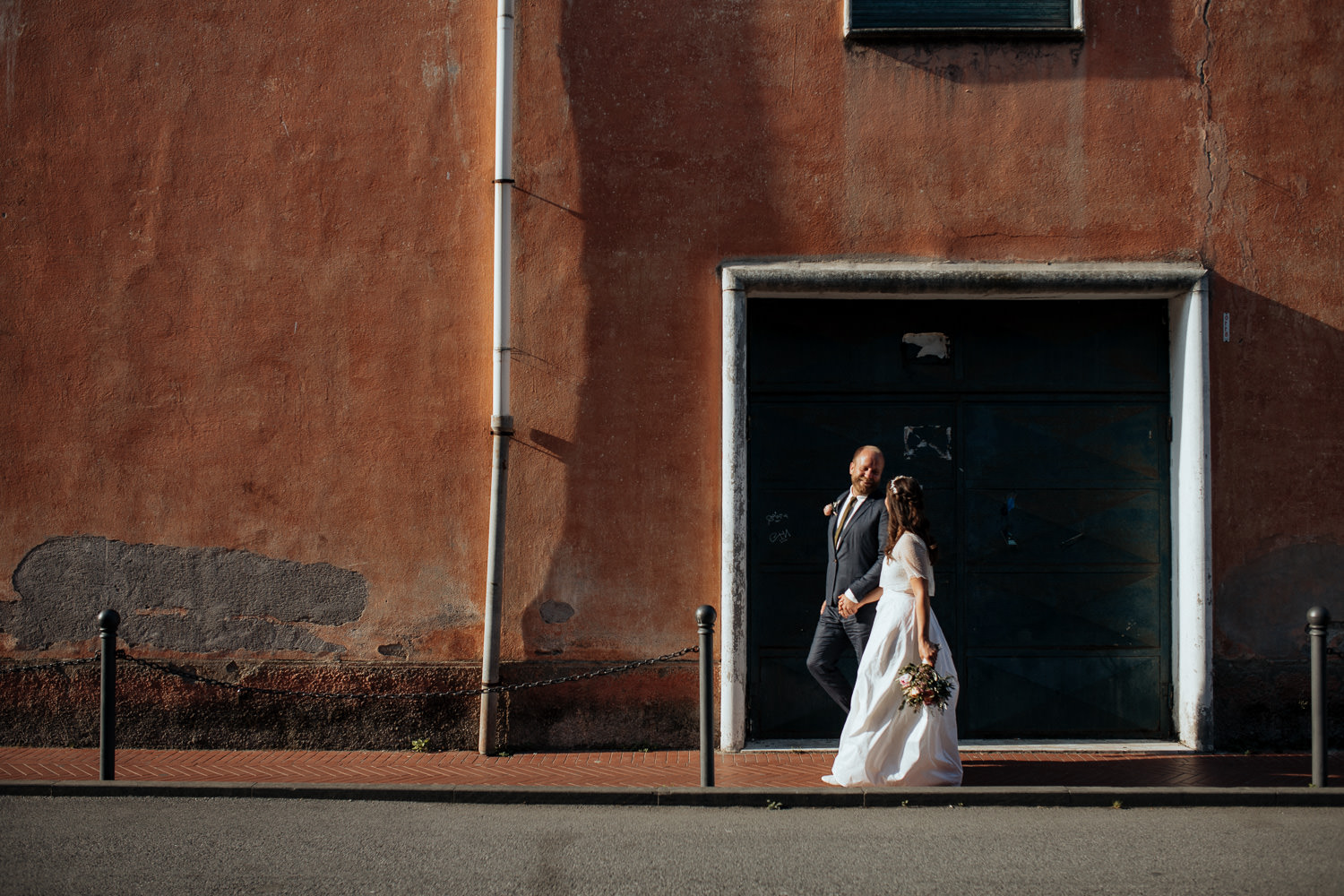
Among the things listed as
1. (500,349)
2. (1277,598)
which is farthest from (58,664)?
(1277,598)

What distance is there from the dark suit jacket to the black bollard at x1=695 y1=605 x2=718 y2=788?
0.99 meters

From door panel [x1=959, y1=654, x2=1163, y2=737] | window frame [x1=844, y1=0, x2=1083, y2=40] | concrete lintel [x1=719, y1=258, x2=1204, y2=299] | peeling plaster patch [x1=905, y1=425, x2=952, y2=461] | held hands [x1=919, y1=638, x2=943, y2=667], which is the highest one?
window frame [x1=844, y1=0, x2=1083, y2=40]

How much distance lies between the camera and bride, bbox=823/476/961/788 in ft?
21.3

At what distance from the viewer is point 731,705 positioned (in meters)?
7.70

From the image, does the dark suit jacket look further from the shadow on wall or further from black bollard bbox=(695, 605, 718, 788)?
the shadow on wall

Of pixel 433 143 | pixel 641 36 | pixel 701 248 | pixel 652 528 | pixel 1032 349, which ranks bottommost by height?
pixel 652 528

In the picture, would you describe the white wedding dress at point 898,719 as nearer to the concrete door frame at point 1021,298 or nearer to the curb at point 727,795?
the curb at point 727,795

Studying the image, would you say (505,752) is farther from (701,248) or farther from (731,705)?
(701,248)

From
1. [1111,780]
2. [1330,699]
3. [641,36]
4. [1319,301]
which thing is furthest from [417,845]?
[1319,301]

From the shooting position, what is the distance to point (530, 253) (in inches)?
314

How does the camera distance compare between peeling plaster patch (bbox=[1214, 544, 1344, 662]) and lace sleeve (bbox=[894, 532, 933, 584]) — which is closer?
lace sleeve (bbox=[894, 532, 933, 584])

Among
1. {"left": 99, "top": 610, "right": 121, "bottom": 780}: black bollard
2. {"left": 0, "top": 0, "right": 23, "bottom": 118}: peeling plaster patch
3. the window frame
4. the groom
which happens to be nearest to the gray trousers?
the groom

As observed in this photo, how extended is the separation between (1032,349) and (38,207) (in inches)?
286

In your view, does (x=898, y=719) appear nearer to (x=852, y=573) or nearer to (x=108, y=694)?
(x=852, y=573)
